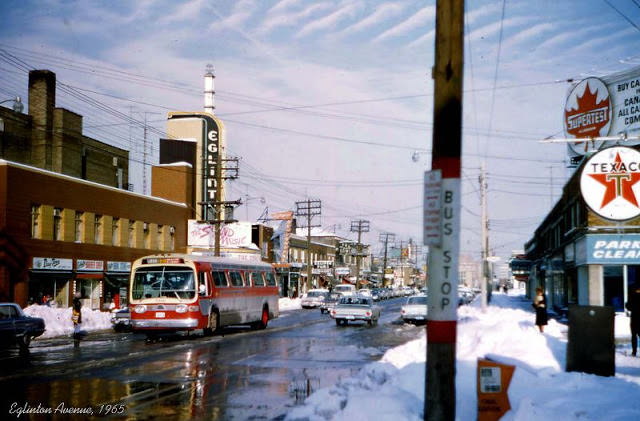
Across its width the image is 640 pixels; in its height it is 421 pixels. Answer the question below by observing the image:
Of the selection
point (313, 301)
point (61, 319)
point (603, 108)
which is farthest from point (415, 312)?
point (313, 301)

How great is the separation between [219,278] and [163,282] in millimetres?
2570

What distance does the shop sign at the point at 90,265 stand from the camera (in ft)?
134

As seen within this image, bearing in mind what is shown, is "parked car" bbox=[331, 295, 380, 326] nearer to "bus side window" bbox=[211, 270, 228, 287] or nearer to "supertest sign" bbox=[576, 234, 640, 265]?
"bus side window" bbox=[211, 270, 228, 287]

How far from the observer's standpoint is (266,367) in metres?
16.9

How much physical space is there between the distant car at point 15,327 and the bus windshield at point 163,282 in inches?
190

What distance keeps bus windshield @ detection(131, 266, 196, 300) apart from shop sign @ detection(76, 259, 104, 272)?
17426 mm

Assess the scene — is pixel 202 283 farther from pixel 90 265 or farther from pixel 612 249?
pixel 90 265

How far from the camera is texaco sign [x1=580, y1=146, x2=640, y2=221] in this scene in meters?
22.7

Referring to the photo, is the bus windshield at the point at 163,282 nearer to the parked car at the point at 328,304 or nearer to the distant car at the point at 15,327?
the distant car at the point at 15,327

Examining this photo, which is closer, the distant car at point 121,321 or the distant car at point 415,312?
the distant car at point 121,321

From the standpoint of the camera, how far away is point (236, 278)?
28.7 meters

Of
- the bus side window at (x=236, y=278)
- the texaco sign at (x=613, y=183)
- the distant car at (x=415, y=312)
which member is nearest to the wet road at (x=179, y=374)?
the bus side window at (x=236, y=278)

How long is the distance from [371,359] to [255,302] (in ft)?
42.1

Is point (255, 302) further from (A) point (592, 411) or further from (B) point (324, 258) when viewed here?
(B) point (324, 258)
